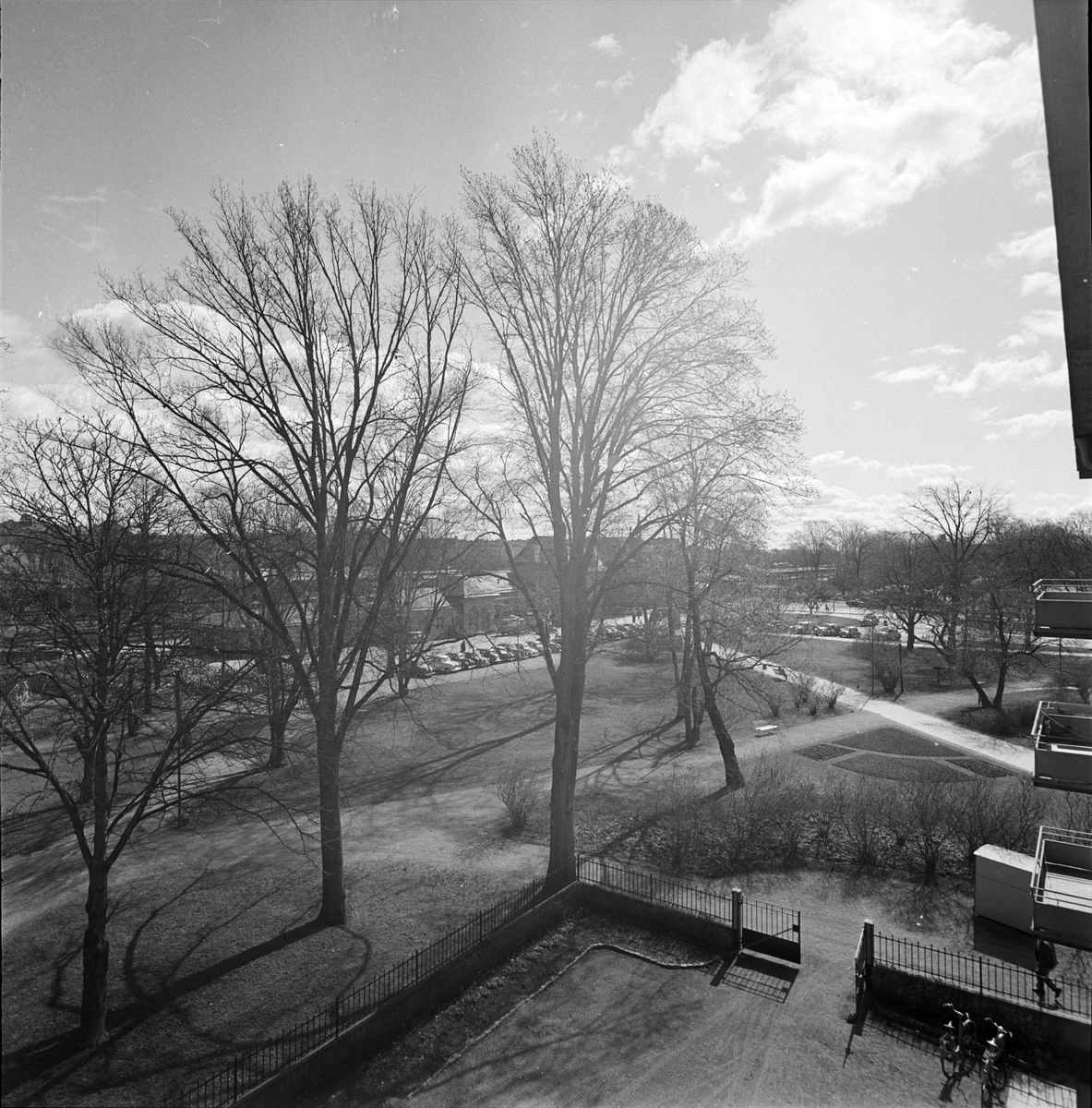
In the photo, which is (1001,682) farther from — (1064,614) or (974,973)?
(1064,614)

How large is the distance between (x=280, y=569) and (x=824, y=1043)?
8.57m

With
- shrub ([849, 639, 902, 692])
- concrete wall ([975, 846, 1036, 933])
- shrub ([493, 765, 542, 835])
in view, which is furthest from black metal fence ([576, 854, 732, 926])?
shrub ([849, 639, 902, 692])

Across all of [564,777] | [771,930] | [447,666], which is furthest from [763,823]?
[447,666]

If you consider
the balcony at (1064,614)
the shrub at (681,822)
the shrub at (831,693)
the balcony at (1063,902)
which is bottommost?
the shrub at (681,822)

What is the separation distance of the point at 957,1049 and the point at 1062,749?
3.42 m

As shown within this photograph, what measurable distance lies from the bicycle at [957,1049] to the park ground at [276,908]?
1.04 meters

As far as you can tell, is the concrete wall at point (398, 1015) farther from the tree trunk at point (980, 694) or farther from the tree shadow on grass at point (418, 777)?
the tree trunk at point (980, 694)

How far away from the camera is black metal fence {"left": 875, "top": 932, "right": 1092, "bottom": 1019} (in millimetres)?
8406

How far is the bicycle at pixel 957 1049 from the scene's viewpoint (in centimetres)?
736

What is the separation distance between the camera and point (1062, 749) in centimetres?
779

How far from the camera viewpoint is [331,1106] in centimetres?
651

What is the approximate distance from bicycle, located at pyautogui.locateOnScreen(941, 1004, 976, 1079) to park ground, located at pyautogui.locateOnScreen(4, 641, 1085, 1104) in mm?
1043

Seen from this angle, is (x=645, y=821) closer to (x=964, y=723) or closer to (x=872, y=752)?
(x=872, y=752)

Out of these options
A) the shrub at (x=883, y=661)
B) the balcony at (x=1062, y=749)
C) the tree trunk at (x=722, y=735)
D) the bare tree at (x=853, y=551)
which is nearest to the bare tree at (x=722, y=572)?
the tree trunk at (x=722, y=735)
